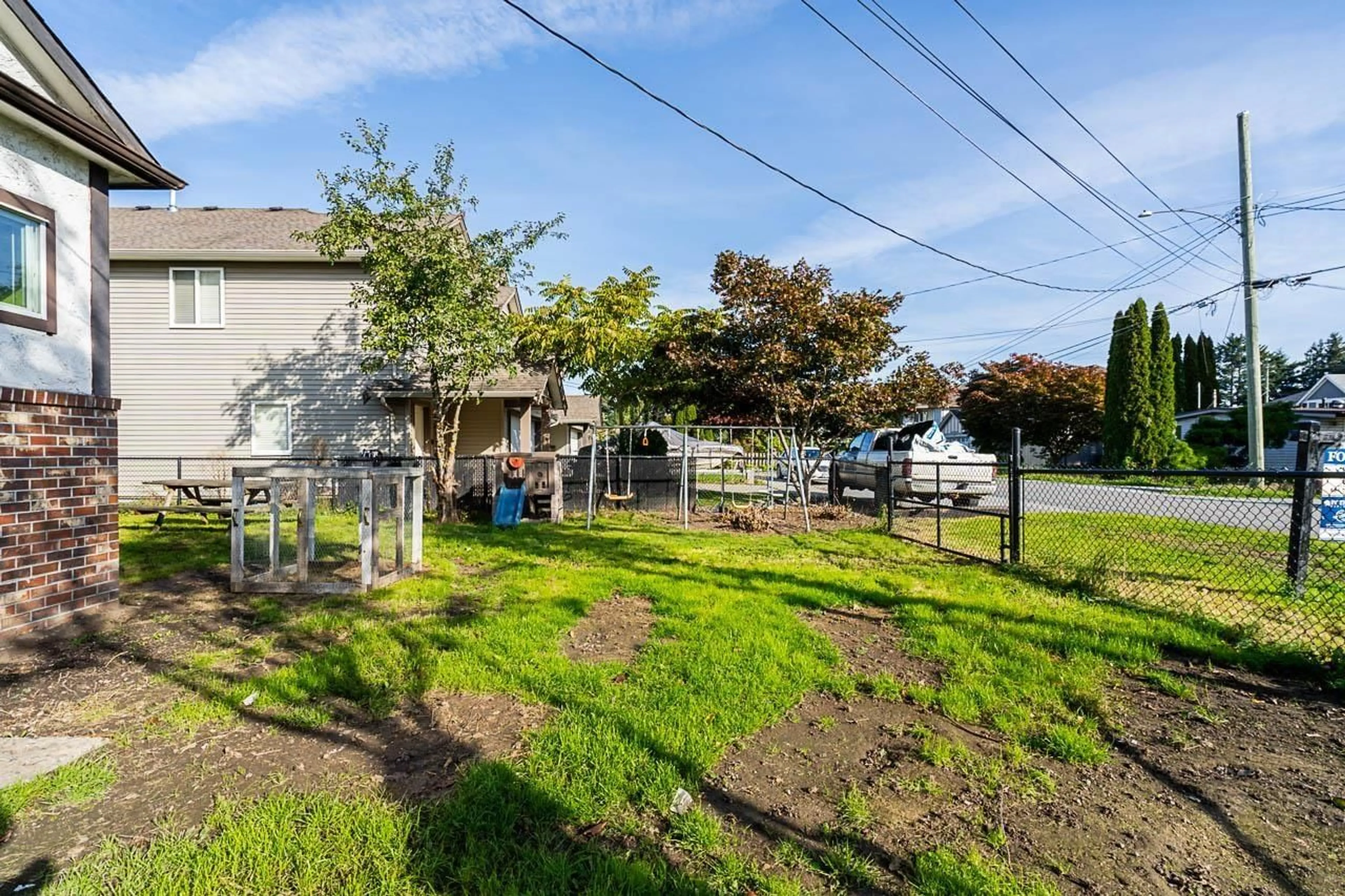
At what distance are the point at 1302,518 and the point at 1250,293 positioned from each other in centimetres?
1551

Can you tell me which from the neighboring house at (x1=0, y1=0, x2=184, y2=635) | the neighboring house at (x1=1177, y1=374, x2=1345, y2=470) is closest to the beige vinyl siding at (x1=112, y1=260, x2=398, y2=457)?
the neighboring house at (x1=0, y1=0, x2=184, y2=635)

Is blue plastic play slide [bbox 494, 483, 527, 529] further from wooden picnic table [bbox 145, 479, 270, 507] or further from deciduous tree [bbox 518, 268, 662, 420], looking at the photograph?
deciduous tree [bbox 518, 268, 662, 420]

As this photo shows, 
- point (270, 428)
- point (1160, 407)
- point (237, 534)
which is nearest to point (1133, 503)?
point (237, 534)

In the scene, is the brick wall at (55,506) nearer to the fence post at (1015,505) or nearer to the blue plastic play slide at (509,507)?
the blue plastic play slide at (509,507)

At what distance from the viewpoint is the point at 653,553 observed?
831cm

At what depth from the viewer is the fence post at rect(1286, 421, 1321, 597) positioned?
5.21 meters

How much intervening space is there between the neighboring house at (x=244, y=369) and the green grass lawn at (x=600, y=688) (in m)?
7.37

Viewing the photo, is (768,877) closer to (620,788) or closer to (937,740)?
(620,788)

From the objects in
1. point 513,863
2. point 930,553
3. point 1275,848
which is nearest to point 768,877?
point 513,863

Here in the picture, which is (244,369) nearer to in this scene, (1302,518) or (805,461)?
(805,461)

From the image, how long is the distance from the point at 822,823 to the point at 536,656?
228cm

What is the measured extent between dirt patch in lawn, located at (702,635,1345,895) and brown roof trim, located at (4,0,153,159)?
762 centimetres

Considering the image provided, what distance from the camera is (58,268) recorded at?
516 centimetres

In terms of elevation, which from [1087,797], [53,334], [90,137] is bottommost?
[1087,797]
